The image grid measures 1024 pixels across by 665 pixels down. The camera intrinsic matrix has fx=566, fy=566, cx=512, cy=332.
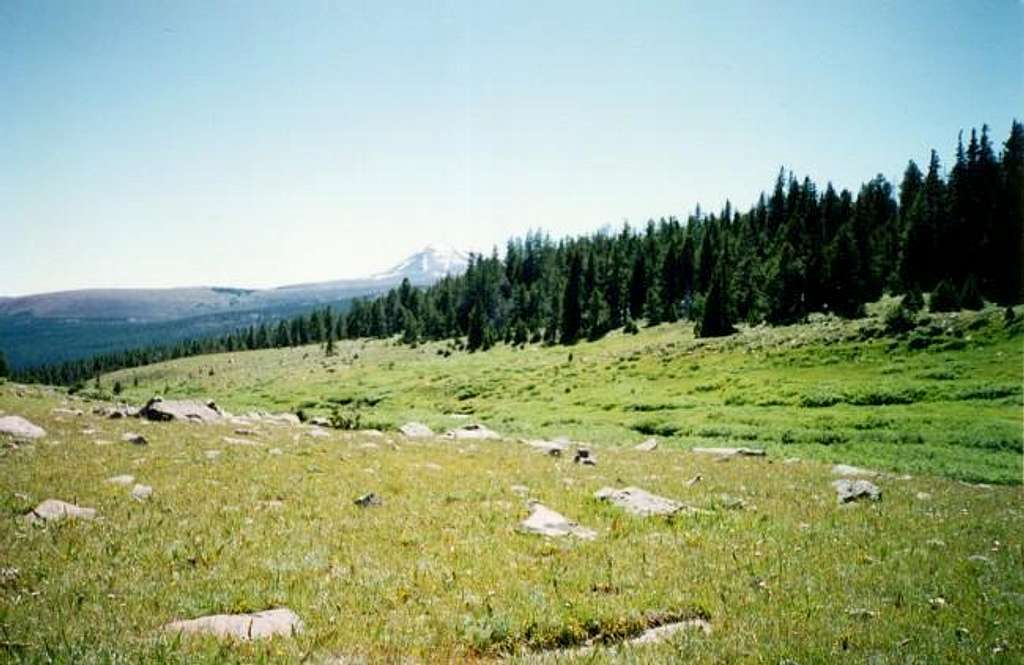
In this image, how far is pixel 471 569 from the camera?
876 centimetres

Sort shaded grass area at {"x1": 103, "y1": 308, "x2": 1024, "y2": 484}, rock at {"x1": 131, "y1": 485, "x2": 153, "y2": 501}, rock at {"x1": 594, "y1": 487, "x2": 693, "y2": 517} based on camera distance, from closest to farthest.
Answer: rock at {"x1": 131, "y1": 485, "x2": 153, "y2": 501} < rock at {"x1": 594, "y1": 487, "x2": 693, "y2": 517} < shaded grass area at {"x1": 103, "y1": 308, "x2": 1024, "y2": 484}

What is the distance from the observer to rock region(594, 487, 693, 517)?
12.6 m

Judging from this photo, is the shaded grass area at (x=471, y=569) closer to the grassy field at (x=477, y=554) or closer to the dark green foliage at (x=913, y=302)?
the grassy field at (x=477, y=554)

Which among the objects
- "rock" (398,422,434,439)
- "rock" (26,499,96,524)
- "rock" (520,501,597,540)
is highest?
"rock" (26,499,96,524)

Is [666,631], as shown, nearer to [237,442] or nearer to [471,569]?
[471,569]

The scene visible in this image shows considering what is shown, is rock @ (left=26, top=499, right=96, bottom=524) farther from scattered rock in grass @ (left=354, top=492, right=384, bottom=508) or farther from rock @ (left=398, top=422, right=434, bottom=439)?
rock @ (left=398, top=422, right=434, bottom=439)

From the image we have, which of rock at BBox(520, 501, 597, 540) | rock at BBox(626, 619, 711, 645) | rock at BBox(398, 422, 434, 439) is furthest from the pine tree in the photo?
rock at BBox(626, 619, 711, 645)

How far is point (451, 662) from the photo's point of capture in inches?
242

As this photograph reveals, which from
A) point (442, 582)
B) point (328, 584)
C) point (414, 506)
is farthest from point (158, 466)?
point (442, 582)

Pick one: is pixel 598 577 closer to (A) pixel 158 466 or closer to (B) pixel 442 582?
(B) pixel 442 582

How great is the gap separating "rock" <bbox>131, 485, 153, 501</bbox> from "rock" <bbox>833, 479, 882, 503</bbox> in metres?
16.4

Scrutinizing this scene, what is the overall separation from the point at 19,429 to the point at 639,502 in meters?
19.0

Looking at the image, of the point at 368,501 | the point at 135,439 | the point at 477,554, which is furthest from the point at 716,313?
the point at 477,554

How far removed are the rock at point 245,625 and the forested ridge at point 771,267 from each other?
78.9 metres
